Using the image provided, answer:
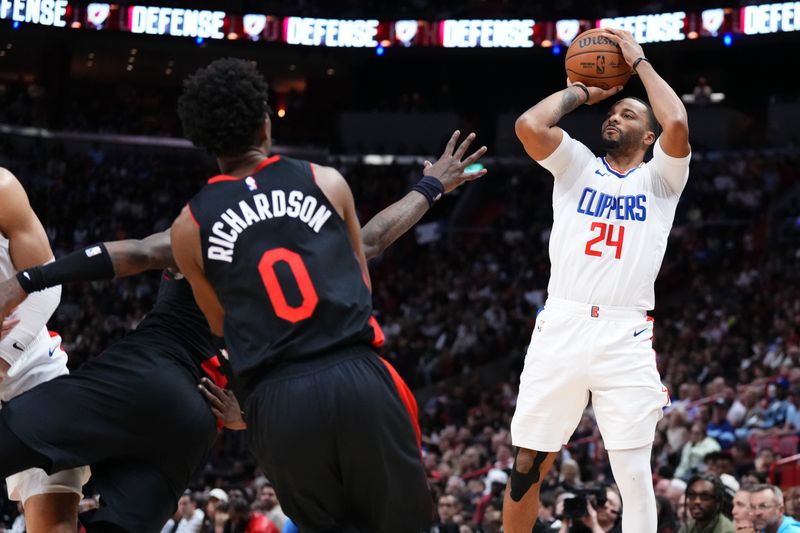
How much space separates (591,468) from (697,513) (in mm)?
5721

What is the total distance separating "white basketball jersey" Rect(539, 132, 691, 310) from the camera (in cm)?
526

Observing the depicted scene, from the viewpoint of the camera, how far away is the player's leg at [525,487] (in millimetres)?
5348

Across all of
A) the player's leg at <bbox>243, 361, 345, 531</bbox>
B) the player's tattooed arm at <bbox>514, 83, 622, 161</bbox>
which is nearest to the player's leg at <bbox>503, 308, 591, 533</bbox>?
the player's tattooed arm at <bbox>514, 83, 622, 161</bbox>

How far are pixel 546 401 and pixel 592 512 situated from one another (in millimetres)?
1917

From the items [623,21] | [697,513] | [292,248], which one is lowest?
[697,513]

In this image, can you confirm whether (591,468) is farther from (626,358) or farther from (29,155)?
(29,155)

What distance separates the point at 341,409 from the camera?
3414 millimetres

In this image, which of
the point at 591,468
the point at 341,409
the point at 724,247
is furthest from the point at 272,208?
the point at 724,247

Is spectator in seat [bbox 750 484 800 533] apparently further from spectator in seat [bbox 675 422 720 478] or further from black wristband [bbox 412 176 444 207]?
spectator in seat [bbox 675 422 720 478]

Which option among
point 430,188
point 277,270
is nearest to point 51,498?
point 277,270

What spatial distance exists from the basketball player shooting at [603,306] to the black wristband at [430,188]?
1.25 metres

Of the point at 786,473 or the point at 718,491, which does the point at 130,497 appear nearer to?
the point at 718,491

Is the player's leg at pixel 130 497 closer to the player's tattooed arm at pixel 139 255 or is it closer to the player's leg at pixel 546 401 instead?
the player's tattooed arm at pixel 139 255

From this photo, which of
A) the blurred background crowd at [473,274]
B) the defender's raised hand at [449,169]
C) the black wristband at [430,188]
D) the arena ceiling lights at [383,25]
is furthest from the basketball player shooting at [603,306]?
the arena ceiling lights at [383,25]
